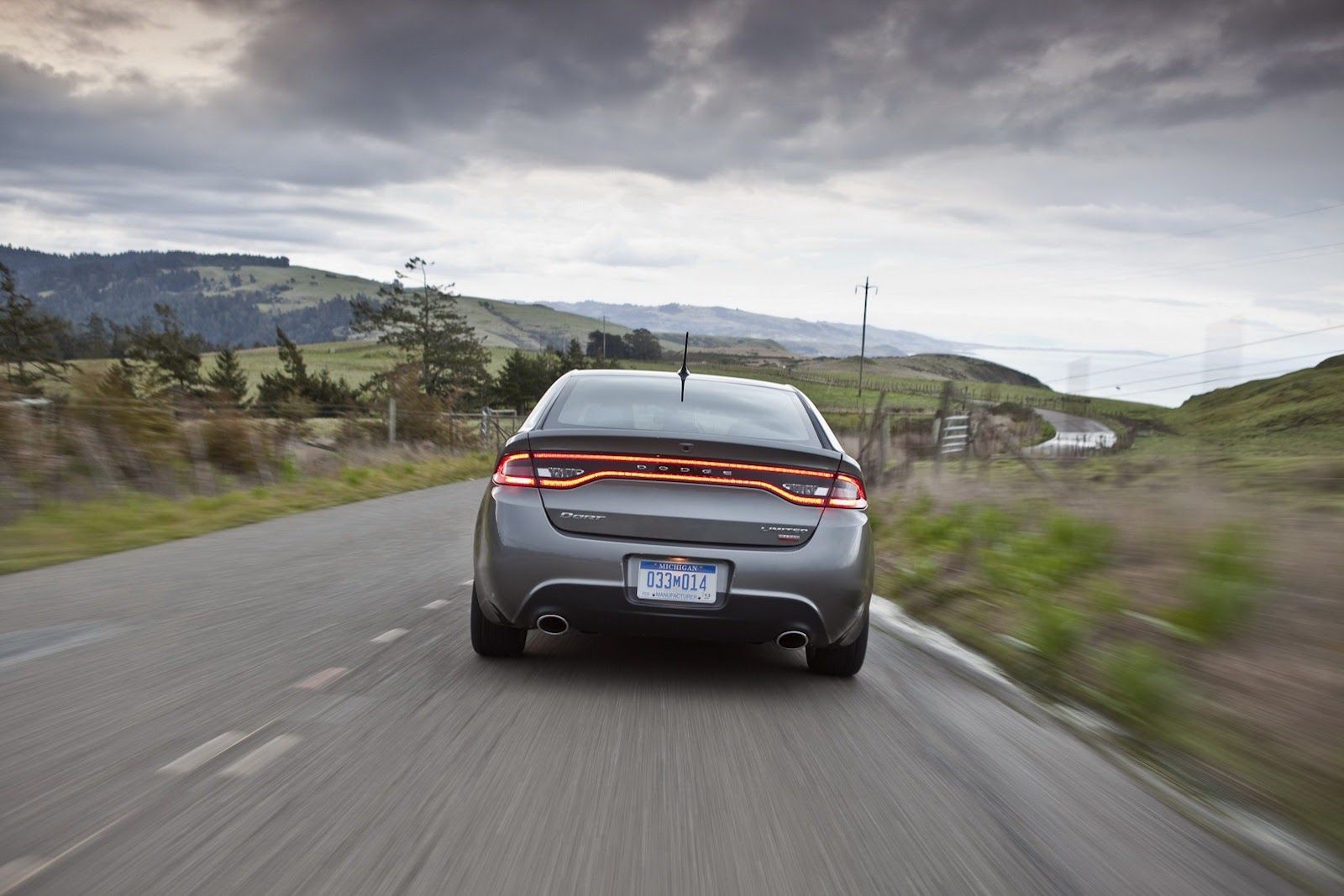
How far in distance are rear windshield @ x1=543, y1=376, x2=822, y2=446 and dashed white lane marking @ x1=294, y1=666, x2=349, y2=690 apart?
1.59m

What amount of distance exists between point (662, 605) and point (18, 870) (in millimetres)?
2712

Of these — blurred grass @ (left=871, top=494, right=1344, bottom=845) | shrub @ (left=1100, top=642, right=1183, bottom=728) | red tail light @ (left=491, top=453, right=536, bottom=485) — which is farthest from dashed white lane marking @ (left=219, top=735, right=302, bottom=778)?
shrub @ (left=1100, top=642, right=1183, bottom=728)

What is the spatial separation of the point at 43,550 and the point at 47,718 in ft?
19.7

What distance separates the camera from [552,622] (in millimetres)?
4996

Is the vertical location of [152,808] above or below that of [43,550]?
above

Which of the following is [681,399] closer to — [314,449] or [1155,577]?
[1155,577]

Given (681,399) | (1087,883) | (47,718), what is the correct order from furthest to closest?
(681,399) → (47,718) → (1087,883)

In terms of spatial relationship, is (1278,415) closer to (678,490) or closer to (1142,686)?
(1142,686)

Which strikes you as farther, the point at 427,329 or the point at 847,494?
the point at 427,329

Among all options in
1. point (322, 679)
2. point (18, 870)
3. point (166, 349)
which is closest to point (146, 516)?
point (322, 679)

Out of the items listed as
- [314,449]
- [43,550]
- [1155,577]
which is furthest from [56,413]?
[1155,577]

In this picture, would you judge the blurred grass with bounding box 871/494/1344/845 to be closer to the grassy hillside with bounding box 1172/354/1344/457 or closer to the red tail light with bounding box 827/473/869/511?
the red tail light with bounding box 827/473/869/511

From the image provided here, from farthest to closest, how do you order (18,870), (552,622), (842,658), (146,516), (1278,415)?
1. (1278,415)
2. (146,516)
3. (842,658)
4. (552,622)
5. (18,870)

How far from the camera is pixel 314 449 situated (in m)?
21.3
